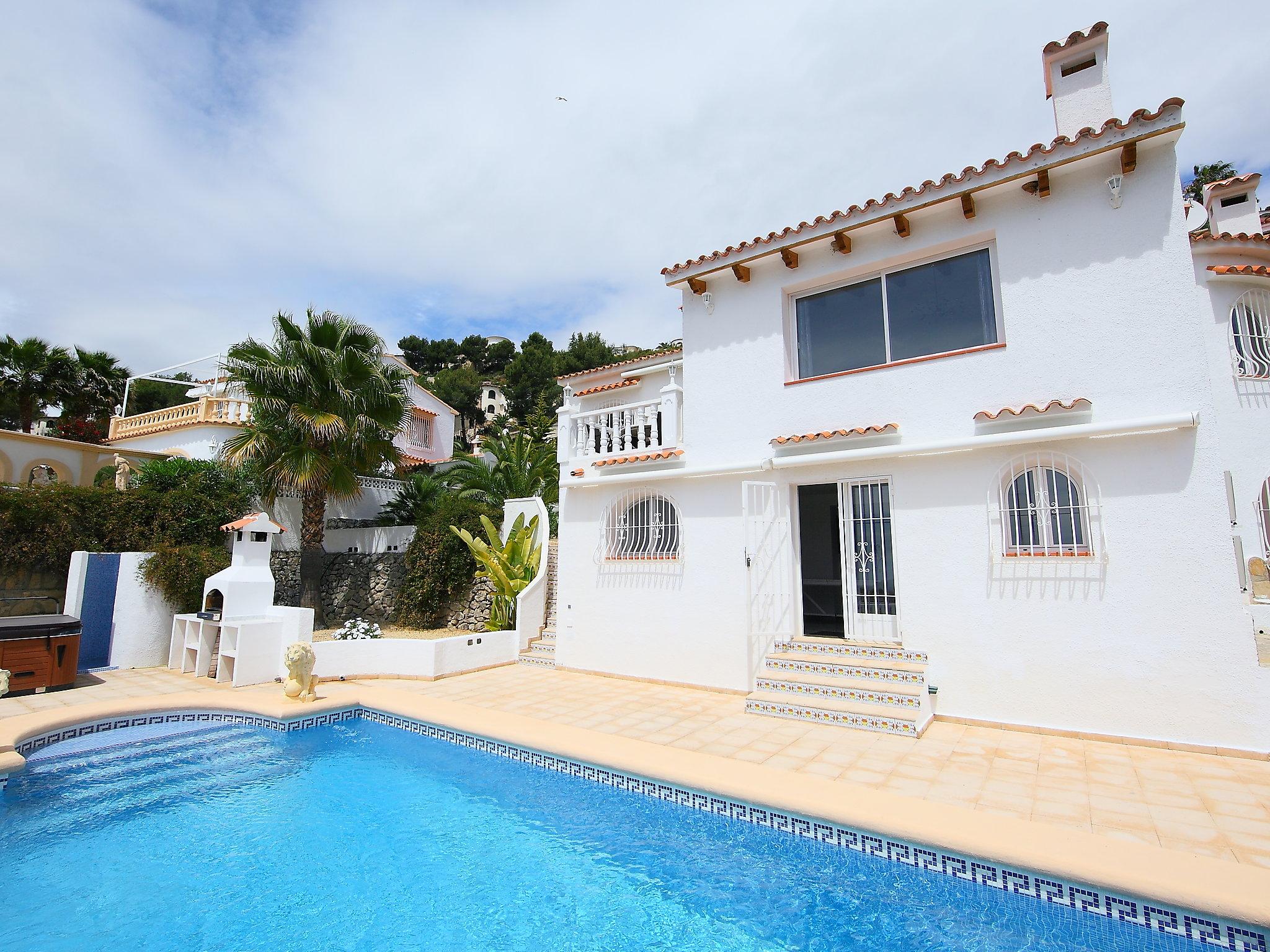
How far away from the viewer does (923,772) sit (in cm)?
653

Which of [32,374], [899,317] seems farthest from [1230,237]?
[32,374]

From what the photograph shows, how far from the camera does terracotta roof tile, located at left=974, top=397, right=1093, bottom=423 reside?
7691 millimetres

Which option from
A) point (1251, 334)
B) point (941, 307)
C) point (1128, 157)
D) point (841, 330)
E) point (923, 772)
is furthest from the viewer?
point (1251, 334)

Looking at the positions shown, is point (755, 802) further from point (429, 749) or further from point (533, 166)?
point (533, 166)

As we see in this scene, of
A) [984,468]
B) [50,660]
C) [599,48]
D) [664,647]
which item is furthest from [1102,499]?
[50,660]

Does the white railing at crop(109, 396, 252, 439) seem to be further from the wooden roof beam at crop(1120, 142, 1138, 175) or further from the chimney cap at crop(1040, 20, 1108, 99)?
the wooden roof beam at crop(1120, 142, 1138, 175)

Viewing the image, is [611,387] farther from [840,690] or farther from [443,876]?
[443,876]

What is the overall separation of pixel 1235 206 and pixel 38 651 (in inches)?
987

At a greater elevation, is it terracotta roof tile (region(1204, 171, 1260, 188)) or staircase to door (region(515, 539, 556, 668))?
terracotta roof tile (region(1204, 171, 1260, 188))

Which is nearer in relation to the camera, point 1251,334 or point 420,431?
point 1251,334

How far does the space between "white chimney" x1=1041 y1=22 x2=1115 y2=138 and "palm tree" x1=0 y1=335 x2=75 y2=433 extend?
3390 centimetres

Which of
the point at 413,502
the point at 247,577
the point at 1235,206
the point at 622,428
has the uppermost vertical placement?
the point at 1235,206

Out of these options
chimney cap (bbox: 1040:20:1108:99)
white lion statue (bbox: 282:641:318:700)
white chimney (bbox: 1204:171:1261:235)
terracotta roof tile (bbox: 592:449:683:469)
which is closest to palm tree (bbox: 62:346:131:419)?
white lion statue (bbox: 282:641:318:700)

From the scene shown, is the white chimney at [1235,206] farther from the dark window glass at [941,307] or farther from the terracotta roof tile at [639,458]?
the terracotta roof tile at [639,458]
